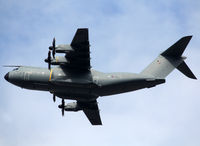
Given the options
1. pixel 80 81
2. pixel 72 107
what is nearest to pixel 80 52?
pixel 80 81

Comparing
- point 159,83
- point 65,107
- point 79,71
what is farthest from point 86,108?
point 159,83

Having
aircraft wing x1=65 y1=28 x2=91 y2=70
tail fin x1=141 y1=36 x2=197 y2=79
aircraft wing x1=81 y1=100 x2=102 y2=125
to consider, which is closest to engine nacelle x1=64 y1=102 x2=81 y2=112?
aircraft wing x1=81 y1=100 x2=102 y2=125

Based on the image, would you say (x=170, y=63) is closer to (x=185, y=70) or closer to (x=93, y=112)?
(x=185, y=70)

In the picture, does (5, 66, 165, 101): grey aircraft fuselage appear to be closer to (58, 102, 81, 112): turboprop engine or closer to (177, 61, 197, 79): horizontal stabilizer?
(177, 61, 197, 79): horizontal stabilizer

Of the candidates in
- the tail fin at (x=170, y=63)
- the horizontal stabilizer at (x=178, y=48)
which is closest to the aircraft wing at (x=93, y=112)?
the tail fin at (x=170, y=63)

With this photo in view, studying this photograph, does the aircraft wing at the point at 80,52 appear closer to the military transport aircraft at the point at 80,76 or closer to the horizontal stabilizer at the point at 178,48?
the military transport aircraft at the point at 80,76

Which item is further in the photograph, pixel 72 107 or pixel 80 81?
pixel 72 107
